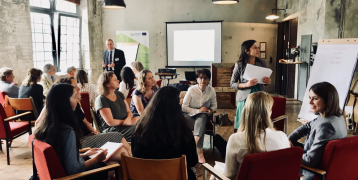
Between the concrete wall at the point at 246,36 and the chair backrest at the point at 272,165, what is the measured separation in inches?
310

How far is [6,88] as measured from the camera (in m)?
4.64

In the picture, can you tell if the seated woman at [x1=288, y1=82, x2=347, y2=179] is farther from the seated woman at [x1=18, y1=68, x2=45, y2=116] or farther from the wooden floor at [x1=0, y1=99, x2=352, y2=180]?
the seated woman at [x1=18, y1=68, x2=45, y2=116]

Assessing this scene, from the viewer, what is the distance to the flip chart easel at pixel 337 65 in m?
3.37

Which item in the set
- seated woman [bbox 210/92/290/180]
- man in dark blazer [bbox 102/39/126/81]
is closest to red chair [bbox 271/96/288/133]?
seated woman [bbox 210/92/290/180]

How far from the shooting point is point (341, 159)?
6.37 feet

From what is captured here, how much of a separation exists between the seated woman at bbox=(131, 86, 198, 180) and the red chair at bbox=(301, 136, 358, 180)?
3.01 feet

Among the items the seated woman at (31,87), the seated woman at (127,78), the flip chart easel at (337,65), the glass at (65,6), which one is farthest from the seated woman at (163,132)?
the glass at (65,6)

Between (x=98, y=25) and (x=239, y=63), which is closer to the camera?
(x=239, y=63)

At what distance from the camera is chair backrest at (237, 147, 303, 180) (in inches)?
62.3

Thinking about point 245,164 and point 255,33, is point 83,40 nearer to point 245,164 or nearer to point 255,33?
point 255,33

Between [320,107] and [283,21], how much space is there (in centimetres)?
721

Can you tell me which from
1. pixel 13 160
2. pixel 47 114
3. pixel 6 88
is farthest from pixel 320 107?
pixel 6 88

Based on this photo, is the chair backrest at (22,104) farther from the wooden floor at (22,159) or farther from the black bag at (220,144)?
the black bag at (220,144)

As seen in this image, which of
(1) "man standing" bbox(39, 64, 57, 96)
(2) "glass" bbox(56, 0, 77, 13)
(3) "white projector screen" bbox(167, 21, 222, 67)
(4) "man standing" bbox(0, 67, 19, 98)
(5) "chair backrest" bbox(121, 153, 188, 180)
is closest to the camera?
(5) "chair backrest" bbox(121, 153, 188, 180)
